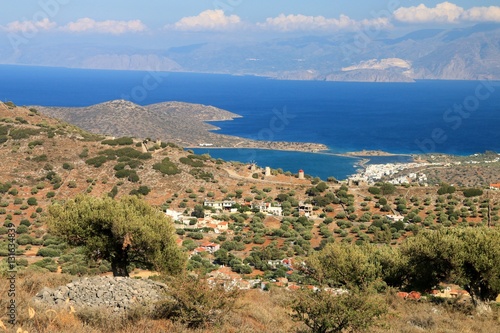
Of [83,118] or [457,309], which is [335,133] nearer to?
[83,118]

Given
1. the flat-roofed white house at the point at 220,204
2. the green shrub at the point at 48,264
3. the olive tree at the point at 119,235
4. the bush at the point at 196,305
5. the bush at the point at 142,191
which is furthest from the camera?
the bush at the point at 142,191

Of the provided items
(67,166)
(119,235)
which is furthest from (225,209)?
(119,235)

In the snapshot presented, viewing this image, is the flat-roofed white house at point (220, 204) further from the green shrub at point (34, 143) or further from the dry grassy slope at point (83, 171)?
the green shrub at point (34, 143)

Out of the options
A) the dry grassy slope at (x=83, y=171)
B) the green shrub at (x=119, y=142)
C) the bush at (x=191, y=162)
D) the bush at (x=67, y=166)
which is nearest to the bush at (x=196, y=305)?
the dry grassy slope at (x=83, y=171)

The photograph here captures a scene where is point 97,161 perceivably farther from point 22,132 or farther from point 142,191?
point 22,132

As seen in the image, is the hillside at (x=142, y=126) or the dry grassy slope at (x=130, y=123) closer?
the dry grassy slope at (x=130, y=123)

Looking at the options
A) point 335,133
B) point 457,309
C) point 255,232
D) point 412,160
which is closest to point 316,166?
point 412,160
